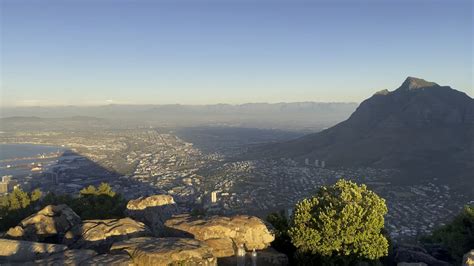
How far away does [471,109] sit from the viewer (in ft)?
510

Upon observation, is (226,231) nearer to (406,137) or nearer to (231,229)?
(231,229)

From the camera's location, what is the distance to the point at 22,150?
582 ft

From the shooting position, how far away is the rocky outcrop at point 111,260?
52.5 ft

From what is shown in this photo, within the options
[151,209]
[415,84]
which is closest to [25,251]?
[151,209]

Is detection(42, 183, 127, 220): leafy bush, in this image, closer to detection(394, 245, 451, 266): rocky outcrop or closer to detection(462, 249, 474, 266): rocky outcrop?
detection(394, 245, 451, 266): rocky outcrop

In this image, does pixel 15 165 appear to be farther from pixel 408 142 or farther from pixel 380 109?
pixel 380 109

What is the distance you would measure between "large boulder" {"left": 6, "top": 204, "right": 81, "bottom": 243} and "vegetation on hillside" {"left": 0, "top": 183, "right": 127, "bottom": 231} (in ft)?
16.1

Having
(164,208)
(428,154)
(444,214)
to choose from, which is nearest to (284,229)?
(164,208)

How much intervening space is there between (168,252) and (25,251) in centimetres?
818

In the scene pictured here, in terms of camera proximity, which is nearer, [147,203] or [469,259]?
[469,259]

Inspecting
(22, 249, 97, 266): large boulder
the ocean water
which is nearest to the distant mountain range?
the ocean water

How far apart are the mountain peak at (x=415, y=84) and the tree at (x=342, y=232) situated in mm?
176438

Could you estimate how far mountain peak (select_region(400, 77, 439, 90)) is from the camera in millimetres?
181125

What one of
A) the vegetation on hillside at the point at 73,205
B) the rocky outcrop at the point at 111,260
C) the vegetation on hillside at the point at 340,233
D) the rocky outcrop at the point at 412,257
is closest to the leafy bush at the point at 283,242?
the vegetation on hillside at the point at 340,233
